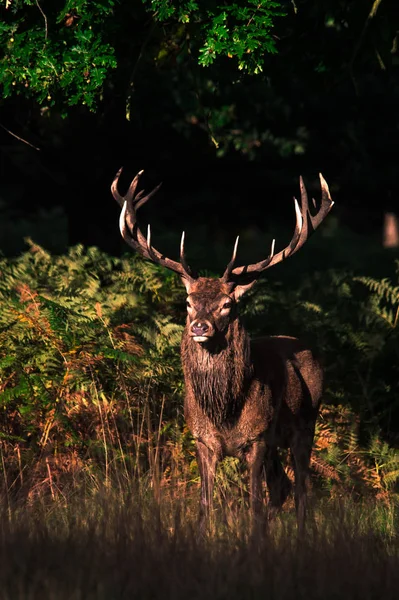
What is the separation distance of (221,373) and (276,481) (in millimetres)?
1263

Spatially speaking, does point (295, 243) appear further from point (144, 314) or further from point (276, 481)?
point (144, 314)

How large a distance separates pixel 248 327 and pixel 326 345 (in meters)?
0.80

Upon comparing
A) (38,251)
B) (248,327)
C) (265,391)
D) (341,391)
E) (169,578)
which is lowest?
(169,578)

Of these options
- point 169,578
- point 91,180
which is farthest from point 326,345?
point 91,180

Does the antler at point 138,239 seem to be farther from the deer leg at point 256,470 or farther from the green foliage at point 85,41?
the deer leg at point 256,470

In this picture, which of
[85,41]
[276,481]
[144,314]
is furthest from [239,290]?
[144,314]

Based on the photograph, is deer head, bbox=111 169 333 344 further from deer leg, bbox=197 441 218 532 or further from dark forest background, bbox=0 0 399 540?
dark forest background, bbox=0 0 399 540

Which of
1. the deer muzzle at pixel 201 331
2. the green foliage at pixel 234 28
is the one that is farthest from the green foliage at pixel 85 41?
the deer muzzle at pixel 201 331

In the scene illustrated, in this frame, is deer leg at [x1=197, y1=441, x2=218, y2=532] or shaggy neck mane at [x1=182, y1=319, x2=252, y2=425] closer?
deer leg at [x1=197, y1=441, x2=218, y2=532]

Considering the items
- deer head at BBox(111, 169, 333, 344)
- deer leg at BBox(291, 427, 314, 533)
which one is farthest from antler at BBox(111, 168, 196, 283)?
deer leg at BBox(291, 427, 314, 533)

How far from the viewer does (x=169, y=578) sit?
5.87 m

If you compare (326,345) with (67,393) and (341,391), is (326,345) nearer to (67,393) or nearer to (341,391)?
(341,391)

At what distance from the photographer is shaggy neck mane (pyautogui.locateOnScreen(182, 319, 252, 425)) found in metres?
8.45

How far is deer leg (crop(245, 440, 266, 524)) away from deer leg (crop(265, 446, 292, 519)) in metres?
0.51
